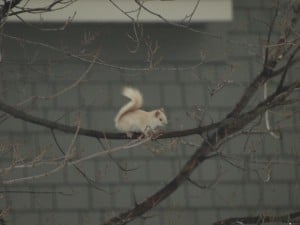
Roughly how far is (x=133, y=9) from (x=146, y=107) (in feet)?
3.43

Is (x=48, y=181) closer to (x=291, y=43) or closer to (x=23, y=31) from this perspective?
(x=23, y=31)

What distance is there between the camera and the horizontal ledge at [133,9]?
8609mm

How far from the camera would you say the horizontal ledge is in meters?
8.61

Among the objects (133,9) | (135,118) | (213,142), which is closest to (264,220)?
(213,142)

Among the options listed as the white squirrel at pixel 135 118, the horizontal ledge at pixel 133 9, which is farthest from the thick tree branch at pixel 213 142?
the horizontal ledge at pixel 133 9

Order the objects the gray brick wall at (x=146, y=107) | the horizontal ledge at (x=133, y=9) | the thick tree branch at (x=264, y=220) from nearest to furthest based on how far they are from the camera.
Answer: the thick tree branch at (x=264, y=220) → the horizontal ledge at (x=133, y=9) → the gray brick wall at (x=146, y=107)

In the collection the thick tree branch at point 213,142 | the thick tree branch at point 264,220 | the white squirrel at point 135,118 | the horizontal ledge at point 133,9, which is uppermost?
the horizontal ledge at point 133,9

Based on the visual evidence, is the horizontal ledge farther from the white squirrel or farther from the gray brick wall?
the white squirrel

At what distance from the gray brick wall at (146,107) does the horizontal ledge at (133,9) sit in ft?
0.96

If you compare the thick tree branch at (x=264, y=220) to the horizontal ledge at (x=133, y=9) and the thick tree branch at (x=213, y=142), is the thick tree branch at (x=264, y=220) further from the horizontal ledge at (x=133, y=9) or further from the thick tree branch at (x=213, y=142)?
the horizontal ledge at (x=133, y=9)

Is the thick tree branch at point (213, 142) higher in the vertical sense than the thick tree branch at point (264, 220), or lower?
higher

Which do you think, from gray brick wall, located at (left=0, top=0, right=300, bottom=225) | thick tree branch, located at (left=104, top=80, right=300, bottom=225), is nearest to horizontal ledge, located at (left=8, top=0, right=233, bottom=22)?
gray brick wall, located at (left=0, top=0, right=300, bottom=225)

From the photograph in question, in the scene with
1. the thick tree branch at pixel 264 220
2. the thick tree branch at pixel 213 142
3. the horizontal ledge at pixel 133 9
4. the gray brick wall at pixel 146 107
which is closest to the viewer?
the thick tree branch at pixel 213 142

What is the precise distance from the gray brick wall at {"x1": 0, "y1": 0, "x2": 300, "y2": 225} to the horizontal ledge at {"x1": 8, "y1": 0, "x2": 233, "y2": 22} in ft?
0.96
